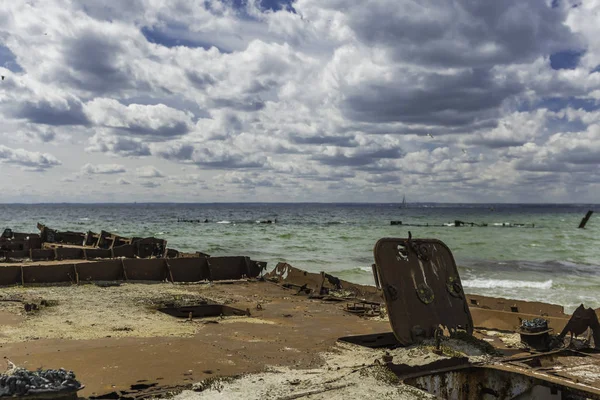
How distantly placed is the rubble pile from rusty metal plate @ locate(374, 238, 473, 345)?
4.45 metres

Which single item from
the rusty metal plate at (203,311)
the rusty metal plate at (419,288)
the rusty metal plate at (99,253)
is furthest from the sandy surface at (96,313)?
the rusty metal plate at (99,253)

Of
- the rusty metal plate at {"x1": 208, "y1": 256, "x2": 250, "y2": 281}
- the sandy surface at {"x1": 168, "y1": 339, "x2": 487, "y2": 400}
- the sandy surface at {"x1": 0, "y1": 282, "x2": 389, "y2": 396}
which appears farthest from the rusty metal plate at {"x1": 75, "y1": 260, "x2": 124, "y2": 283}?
the sandy surface at {"x1": 168, "y1": 339, "x2": 487, "y2": 400}

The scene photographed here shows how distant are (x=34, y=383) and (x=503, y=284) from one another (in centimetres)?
2700

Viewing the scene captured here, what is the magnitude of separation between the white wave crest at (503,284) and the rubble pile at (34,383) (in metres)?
24.7

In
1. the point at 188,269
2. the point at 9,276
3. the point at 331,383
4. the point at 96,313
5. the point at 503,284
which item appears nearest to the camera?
the point at 331,383

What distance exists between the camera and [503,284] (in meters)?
28.1

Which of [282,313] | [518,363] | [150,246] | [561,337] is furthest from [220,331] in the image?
[150,246]

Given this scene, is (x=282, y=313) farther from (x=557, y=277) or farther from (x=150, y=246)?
(x=557, y=277)

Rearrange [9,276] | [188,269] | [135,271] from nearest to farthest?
1. [9,276]
2. [135,271]
3. [188,269]

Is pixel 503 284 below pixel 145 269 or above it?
below

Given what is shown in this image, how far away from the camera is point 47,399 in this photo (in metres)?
4.52

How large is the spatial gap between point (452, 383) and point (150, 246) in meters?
16.2

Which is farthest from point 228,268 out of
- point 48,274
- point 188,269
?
point 48,274

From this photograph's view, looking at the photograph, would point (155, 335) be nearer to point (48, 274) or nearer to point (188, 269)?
point (48, 274)
